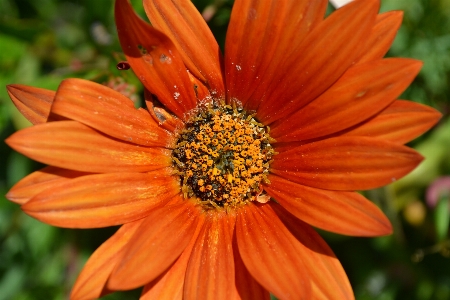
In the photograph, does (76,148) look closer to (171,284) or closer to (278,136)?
(171,284)

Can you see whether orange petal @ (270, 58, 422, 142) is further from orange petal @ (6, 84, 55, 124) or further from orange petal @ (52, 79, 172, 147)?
orange petal @ (6, 84, 55, 124)

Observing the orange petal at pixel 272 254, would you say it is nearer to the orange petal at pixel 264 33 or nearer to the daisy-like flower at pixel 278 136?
the daisy-like flower at pixel 278 136

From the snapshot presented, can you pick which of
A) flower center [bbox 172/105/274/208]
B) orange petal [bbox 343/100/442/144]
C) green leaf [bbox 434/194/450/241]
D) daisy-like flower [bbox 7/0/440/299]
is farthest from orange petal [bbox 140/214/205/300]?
green leaf [bbox 434/194/450/241]

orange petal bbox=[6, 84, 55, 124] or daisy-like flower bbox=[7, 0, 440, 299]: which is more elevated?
orange petal bbox=[6, 84, 55, 124]

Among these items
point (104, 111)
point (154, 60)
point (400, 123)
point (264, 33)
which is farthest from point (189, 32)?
point (400, 123)

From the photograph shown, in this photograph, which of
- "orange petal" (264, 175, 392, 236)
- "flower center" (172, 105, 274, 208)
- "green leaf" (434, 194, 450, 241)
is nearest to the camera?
"orange petal" (264, 175, 392, 236)

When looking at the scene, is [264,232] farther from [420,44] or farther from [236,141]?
[420,44]
